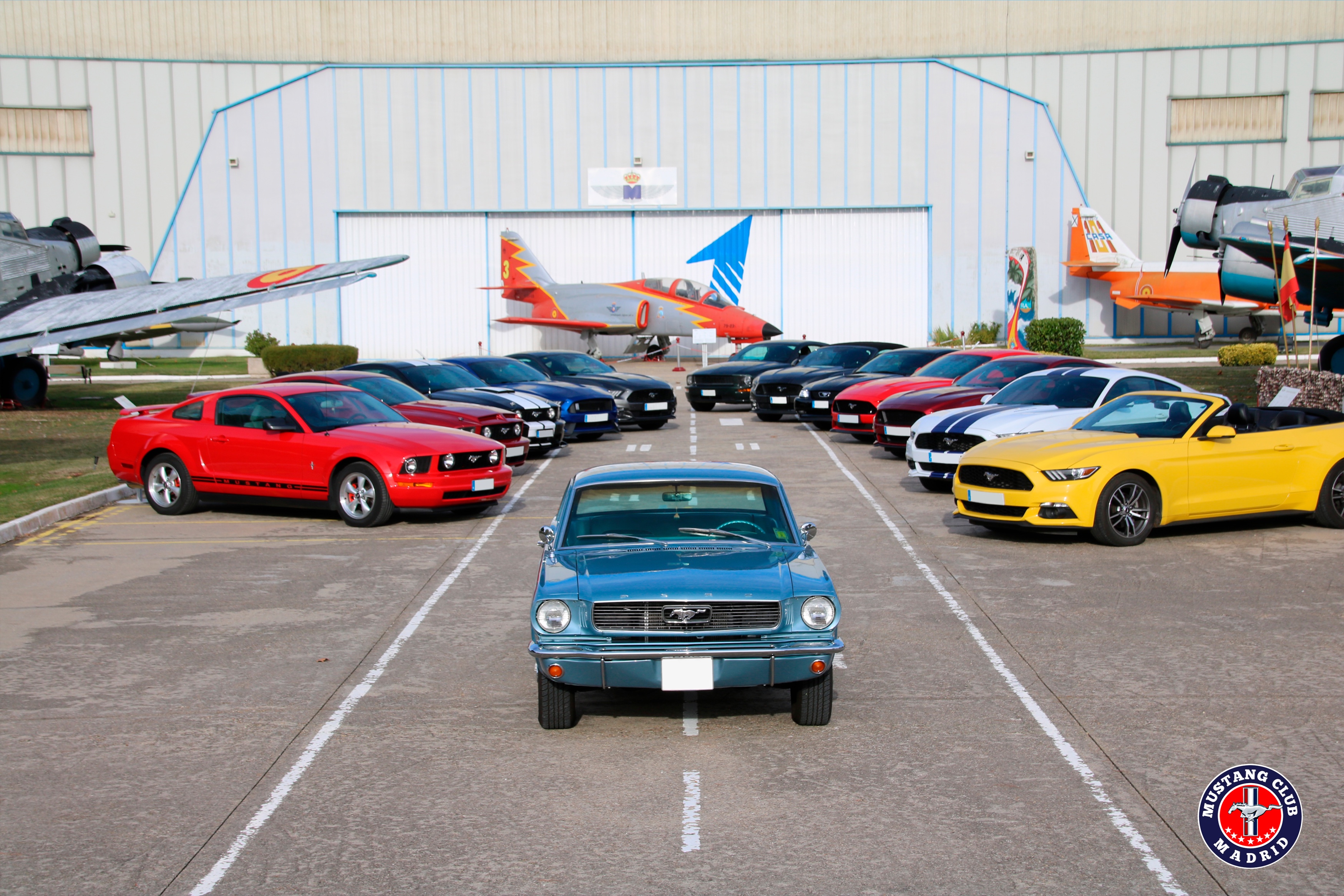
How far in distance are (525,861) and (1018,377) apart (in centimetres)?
1411

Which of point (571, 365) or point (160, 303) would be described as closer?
point (160, 303)

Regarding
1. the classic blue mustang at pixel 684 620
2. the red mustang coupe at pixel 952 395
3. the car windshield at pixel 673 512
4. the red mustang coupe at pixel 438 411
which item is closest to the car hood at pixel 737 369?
the red mustang coupe at pixel 952 395

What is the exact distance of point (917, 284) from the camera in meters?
46.8

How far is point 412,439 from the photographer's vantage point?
45.5 ft

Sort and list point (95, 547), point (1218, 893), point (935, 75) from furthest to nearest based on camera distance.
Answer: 1. point (935, 75)
2. point (95, 547)
3. point (1218, 893)

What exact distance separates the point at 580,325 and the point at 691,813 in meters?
38.6

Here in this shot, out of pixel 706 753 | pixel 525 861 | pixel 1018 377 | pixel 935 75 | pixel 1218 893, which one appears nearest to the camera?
pixel 1218 893

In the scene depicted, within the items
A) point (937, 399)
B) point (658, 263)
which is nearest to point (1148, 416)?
point (937, 399)

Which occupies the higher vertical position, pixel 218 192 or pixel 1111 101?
pixel 1111 101

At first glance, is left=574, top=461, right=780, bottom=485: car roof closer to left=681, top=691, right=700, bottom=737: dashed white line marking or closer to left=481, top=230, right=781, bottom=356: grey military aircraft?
left=681, top=691, right=700, bottom=737: dashed white line marking

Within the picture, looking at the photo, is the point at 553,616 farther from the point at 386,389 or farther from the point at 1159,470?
the point at 386,389

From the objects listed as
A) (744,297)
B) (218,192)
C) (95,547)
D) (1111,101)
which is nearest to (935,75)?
(1111,101)

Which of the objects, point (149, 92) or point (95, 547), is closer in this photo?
point (95, 547)

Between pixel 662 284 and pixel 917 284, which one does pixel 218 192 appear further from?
pixel 917 284
